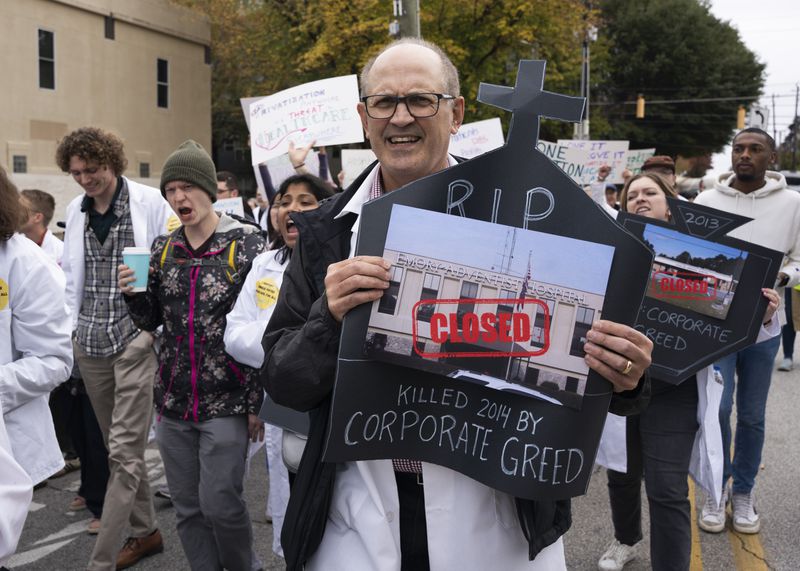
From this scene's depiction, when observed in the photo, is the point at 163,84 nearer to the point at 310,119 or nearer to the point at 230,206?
the point at 230,206

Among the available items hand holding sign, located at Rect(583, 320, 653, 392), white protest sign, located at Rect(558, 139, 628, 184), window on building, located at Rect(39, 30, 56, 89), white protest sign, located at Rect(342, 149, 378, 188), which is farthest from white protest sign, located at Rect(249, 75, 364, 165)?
window on building, located at Rect(39, 30, 56, 89)

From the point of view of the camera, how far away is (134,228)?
14.9ft

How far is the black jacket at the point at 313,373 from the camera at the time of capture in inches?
73.5

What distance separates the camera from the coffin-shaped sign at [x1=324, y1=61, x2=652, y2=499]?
1692mm

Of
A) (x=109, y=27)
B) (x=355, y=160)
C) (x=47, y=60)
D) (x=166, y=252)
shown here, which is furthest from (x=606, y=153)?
(x=109, y=27)

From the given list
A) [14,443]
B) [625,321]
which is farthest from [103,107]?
[625,321]

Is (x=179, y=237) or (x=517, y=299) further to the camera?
(x=179, y=237)

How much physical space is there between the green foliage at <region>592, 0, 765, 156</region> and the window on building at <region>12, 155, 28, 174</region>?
2384 centimetres

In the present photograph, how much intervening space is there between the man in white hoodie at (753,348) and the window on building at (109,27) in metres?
26.3

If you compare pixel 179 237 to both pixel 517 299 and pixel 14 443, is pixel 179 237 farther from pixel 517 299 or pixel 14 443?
pixel 517 299

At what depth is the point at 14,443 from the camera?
292cm

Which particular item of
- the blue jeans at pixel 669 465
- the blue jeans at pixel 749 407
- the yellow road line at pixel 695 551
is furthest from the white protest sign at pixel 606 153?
the blue jeans at pixel 669 465

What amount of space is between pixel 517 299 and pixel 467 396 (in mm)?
274

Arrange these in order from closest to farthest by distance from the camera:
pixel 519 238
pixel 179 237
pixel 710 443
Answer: pixel 519 238 < pixel 710 443 < pixel 179 237
